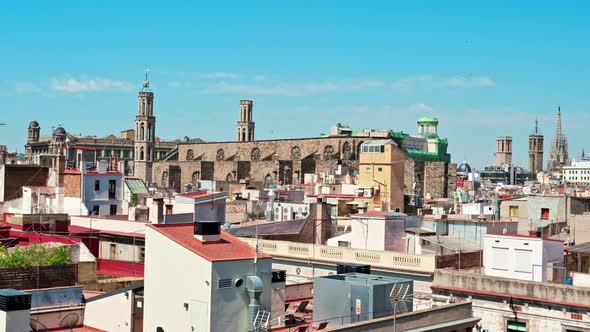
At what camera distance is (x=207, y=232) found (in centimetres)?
1422

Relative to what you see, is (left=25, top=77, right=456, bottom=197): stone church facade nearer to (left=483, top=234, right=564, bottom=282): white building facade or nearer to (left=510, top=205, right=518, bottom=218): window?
(left=510, top=205, right=518, bottom=218): window

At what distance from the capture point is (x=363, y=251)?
21156 millimetres

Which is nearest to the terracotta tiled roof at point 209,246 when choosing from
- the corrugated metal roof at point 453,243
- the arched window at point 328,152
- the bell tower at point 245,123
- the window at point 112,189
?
the corrugated metal roof at point 453,243

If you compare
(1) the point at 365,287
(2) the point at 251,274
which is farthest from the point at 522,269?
(2) the point at 251,274

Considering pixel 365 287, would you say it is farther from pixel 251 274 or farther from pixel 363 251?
pixel 363 251

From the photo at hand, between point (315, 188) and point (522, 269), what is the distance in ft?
116

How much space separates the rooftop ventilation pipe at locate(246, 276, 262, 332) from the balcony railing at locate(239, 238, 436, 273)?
6.61 metres

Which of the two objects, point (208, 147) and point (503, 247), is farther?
point (208, 147)

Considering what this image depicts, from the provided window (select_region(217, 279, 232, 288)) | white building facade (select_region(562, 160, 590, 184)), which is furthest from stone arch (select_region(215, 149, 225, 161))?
white building facade (select_region(562, 160, 590, 184))

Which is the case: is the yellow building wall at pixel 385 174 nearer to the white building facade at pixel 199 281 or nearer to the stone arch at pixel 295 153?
the white building facade at pixel 199 281

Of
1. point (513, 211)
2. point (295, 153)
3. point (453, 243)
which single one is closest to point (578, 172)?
point (295, 153)

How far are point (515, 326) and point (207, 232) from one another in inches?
282

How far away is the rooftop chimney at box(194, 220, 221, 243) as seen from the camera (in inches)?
558

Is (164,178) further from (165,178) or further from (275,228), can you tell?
(275,228)
